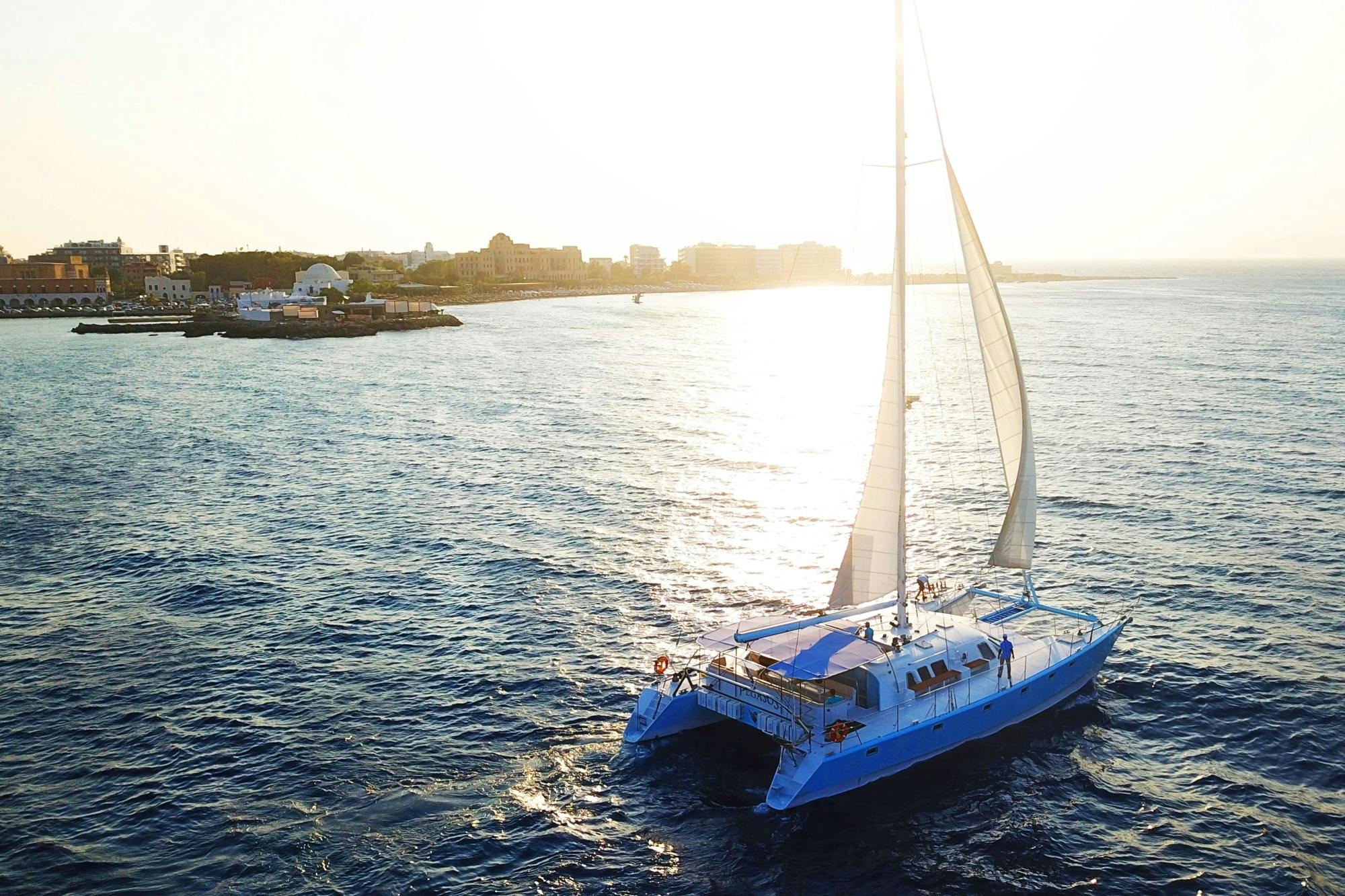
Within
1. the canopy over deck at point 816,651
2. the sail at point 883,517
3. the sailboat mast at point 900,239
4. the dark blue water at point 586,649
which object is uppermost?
the sailboat mast at point 900,239

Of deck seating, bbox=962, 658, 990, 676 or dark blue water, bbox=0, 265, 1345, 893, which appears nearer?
dark blue water, bbox=0, 265, 1345, 893

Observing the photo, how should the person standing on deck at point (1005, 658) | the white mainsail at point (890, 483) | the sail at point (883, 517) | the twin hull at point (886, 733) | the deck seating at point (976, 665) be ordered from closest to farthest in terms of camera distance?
the twin hull at point (886, 733) → the white mainsail at point (890, 483) → the sail at point (883, 517) → the person standing on deck at point (1005, 658) → the deck seating at point (976, 665)

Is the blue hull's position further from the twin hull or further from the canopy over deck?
the canopy over deck

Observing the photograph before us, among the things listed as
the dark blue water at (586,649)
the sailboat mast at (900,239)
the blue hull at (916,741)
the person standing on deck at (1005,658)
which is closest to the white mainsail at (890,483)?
the sailboat mast at (900,239)

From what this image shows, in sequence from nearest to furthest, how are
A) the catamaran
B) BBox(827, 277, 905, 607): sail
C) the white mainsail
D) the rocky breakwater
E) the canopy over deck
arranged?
the canopy over deck < the catamaran < the white mainsail < BBox(827, 277, 905, 607): sail < the rocky breakwater

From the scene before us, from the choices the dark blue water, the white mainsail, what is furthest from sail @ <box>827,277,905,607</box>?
the dark blue water

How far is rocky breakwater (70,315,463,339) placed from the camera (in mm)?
183625

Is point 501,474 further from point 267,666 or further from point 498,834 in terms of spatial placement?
point 498,834

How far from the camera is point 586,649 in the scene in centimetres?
3638

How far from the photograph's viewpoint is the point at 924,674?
94.4 ft

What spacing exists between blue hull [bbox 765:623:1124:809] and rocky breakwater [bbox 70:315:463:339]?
173400 mm

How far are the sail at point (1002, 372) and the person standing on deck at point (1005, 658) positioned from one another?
4383 millimetres

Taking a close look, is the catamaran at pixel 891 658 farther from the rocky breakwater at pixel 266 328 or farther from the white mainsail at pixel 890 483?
the rocky breakwater at pixel 266 328

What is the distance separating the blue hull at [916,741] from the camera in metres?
25.5
